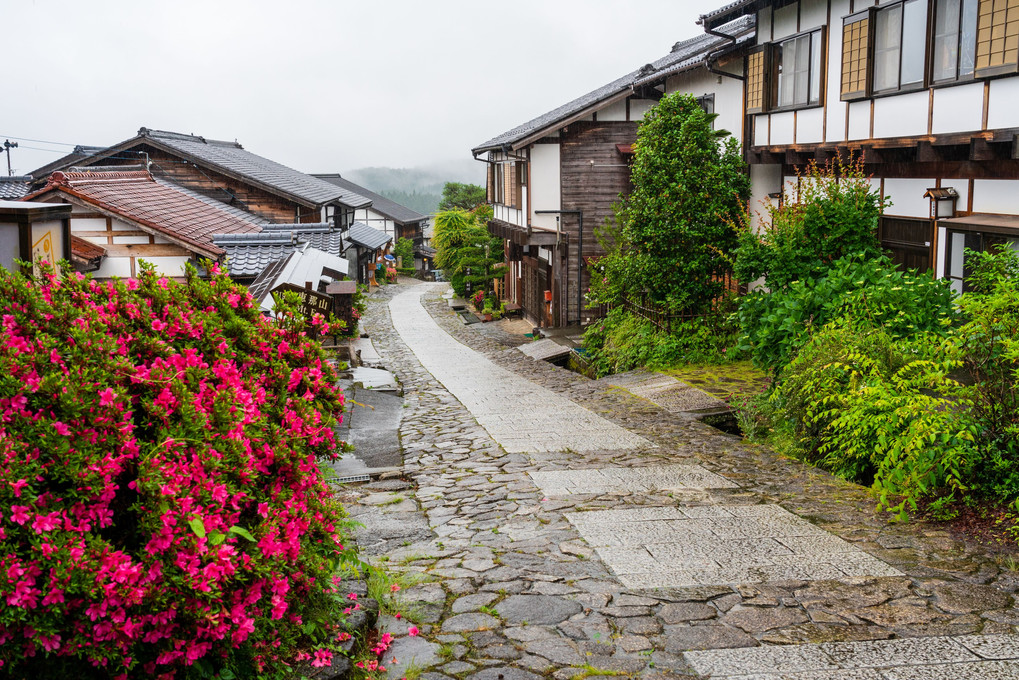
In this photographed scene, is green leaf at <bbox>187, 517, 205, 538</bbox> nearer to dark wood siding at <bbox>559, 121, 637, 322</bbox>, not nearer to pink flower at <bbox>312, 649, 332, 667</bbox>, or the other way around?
pink flower at <bbox>312, 649, 332, 667</bbox>

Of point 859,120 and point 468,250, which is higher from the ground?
point 859,120

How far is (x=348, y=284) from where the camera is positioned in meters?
25.3

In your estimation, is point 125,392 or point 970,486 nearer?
point 125,392

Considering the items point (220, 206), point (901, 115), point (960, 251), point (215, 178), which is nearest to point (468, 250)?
point (215, 178)

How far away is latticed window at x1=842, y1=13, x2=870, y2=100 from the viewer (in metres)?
14.2

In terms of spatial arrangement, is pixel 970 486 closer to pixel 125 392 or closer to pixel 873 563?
pixel 873 563

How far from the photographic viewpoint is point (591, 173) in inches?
1136

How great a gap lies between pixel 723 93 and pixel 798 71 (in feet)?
13.9

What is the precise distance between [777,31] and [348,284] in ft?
45.3

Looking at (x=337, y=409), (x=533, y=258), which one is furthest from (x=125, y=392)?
(x=533, y=258)

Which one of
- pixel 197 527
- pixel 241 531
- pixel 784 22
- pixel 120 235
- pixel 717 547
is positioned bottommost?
pixel 717 547

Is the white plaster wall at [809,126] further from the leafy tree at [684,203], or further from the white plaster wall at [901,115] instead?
the leafy tree at [684,203]

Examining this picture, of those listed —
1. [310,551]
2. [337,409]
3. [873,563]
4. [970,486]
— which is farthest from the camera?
[970,486]

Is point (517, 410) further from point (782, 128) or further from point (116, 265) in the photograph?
point (782, 128)
